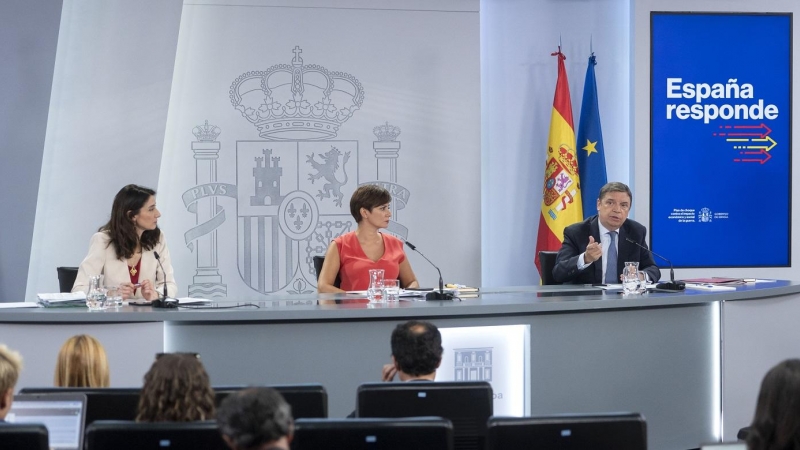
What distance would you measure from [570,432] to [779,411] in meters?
0.52

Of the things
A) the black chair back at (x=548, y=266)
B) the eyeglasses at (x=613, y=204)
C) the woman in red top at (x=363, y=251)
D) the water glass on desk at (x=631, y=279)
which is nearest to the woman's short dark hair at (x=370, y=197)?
the woman in red top at (x=363, y=251)

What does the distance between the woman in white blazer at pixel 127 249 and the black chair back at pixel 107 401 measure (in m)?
1.89

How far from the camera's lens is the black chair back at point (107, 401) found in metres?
2.43

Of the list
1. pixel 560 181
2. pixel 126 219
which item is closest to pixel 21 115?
pixel 126 219

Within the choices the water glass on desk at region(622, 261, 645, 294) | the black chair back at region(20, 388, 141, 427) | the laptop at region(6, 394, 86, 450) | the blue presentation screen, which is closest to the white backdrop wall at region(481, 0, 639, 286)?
the blue presentation screen

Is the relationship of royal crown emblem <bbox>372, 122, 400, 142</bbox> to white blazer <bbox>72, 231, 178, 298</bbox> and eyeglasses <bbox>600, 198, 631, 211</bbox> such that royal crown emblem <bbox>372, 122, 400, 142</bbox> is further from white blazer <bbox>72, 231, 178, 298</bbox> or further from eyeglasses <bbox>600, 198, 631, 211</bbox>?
white blazer <bbox>72, 231, 178, 298</bbox>

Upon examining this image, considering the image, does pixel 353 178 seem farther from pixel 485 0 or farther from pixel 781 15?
pixel 781 15

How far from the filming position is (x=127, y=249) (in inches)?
173

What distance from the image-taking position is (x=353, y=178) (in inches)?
247

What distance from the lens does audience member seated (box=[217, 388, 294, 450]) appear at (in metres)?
1.68

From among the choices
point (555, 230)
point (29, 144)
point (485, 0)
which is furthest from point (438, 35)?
point (29, 144)

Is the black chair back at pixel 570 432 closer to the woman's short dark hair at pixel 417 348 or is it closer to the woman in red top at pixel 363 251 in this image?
the woman's short dark hair at pixel 417 348

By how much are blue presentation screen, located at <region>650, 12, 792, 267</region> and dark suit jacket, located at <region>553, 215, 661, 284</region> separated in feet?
5.66

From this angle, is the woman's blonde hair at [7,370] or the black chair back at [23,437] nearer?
the black chair back at [23,437]
